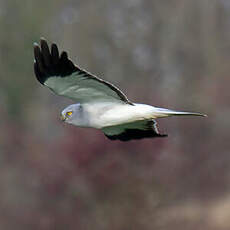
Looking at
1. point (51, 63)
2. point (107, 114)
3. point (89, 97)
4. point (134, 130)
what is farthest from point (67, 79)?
point (134, 130)

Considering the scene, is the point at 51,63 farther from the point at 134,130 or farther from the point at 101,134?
the point at 101,134

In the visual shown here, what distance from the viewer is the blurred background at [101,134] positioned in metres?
17.3

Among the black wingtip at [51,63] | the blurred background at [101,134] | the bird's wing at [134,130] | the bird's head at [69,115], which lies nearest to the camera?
the black wingtip at [51,63]

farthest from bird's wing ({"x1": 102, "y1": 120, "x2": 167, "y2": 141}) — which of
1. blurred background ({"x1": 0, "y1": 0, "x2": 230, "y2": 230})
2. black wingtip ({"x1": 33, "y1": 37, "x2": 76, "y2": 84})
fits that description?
blurred background ({"x1": 0, "y1": 0, "x2": 230, "y2": 230})

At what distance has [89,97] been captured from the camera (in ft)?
21.6

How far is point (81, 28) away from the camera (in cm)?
2653

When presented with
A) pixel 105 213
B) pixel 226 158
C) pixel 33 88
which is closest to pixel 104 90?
pixel 105 213

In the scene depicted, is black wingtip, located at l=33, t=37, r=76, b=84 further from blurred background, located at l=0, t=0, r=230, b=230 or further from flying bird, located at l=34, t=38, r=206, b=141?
blurred background, located at l=0, t=0, r=230, b=230

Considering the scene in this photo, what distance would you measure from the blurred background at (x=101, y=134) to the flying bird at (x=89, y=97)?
9.49 meters

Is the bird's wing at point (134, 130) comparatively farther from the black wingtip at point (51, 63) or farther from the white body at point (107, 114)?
the black wingtip at point (51, 63)

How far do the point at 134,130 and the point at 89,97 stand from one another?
0.88m

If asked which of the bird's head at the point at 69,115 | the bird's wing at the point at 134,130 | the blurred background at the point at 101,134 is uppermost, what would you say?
the blurred background at the point at 101,134

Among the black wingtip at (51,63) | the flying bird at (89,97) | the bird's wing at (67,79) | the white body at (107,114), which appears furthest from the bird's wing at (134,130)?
the black wingtip at (51,63)

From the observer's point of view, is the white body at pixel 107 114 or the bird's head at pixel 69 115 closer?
the white body at pixel 107 114
